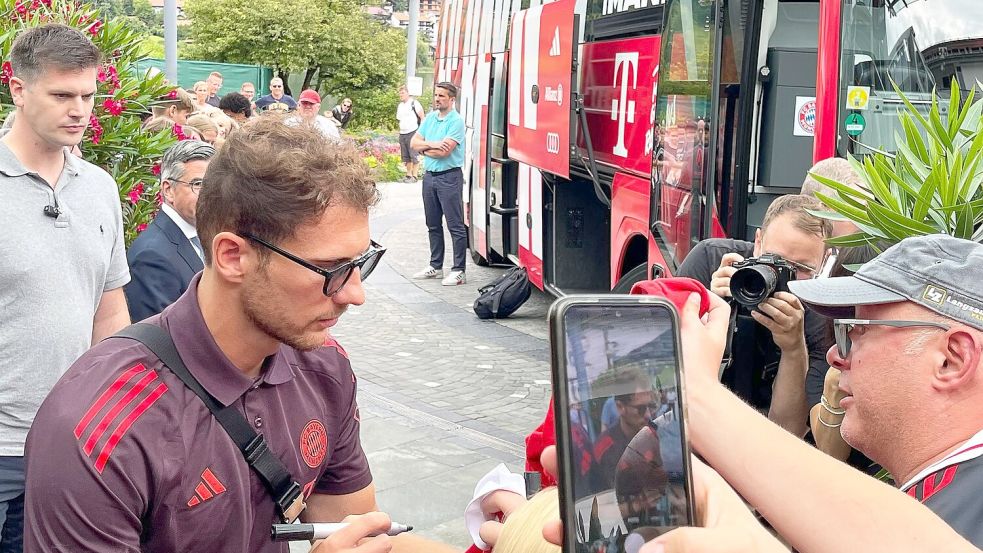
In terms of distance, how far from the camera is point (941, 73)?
15.0 ft

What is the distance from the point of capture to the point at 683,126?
19.9 ft

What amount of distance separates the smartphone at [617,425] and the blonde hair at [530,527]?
33 centimetres

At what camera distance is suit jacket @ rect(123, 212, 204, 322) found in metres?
3.88

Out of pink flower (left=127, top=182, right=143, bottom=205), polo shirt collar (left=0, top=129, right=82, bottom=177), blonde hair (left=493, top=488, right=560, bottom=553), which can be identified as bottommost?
blonde hair (left=493, top=488, right=560, bottom=553)

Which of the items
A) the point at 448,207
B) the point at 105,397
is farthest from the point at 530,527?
the point at 448,207

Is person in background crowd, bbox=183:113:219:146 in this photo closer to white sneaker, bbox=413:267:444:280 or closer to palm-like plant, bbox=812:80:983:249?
palm-like plant, bbox=812:80:983:249

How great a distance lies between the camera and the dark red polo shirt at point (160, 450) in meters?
1.87

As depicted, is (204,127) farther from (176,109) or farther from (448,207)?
(448,207)

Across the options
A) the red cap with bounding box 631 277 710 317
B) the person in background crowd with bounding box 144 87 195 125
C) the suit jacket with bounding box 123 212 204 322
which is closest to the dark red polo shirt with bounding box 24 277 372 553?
the red cap with bounding box 631 277 710 317

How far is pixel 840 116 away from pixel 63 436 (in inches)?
156

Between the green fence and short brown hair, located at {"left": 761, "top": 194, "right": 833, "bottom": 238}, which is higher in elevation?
the green fence

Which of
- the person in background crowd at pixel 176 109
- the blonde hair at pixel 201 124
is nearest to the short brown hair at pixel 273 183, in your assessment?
the person in background crowd at pixel 176 109

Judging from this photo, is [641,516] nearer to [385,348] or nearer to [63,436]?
[63,436]

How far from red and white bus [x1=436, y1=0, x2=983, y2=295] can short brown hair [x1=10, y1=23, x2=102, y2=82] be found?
2846 millimetres
